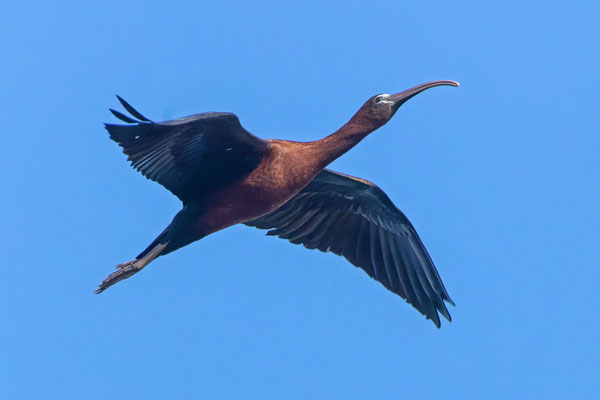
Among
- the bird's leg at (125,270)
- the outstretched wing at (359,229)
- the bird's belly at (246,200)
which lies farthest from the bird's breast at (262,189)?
the outstretched wing at (359,229)

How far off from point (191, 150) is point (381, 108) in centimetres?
218

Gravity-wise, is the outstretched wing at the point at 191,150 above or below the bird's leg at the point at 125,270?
above

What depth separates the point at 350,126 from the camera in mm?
11047

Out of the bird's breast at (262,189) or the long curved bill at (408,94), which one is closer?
the bird's breast at (262,189)

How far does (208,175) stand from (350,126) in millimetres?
1699

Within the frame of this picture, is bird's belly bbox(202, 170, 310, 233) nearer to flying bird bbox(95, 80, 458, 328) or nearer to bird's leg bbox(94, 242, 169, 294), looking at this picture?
flying bird bbox(95, 80, 458, 328)

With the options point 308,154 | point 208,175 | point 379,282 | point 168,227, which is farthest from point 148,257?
point 379,282

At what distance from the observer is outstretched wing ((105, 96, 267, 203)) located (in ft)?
33.0

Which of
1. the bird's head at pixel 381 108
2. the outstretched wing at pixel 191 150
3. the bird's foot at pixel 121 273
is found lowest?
the bird's foot at pixel 121 273

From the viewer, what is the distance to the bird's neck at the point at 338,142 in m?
10.9

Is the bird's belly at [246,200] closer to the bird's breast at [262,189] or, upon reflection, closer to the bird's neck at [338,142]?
the bird's breast at [262,189]

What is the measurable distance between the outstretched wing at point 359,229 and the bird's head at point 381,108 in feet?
5.02

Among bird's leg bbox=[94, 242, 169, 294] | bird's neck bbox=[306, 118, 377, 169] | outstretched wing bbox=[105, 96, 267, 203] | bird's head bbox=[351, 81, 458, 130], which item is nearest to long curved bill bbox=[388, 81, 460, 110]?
bird's head bbox=[351, 81, 458, 130]

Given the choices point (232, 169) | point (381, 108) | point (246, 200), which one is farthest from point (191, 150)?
point (381, 108)
